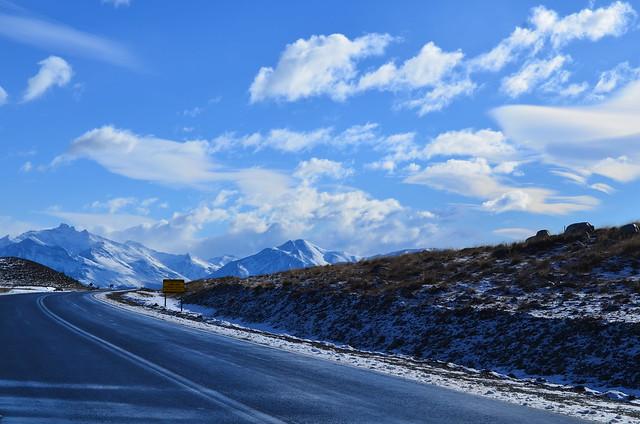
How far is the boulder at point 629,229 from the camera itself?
31322 millimetres

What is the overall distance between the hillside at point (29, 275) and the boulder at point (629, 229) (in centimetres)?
9221

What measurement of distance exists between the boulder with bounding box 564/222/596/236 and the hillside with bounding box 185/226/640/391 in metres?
0.32

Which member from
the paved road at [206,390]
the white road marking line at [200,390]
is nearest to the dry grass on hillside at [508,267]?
the paved road at [206,390]

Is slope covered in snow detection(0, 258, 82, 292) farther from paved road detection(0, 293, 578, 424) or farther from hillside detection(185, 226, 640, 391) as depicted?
paved road detection(0, 293, 578, 424)

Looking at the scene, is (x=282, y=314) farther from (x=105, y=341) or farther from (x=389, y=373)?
(x=389, y=373)

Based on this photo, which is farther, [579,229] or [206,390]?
[579,229]

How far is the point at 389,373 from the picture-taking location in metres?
13.4

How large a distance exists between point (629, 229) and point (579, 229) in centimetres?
371

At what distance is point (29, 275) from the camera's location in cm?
11538

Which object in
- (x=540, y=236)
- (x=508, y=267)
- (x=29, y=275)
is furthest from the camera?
(x=29, y=275)

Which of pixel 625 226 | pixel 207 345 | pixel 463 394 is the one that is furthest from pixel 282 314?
pixel 463 394

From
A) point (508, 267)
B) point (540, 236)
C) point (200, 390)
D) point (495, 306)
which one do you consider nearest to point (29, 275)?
point (540, 236)

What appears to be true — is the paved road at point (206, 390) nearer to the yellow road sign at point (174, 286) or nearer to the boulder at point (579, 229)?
the boulder at point (579, 229)

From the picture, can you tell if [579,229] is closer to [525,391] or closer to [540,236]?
[540,236]
